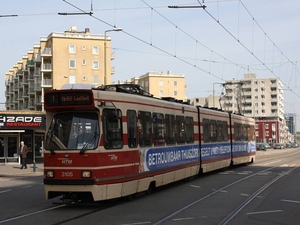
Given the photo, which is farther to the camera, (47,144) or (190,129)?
(190,129)

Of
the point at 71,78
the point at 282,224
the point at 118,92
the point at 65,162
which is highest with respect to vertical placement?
the point at 71,78

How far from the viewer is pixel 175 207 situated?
537 inches

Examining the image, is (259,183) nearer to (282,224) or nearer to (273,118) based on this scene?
(282,224)

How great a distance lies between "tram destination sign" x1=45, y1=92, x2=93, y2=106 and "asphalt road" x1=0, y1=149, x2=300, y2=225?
275 cm

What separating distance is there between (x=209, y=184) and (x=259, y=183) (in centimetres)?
206

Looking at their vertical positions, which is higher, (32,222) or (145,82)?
(145,82)

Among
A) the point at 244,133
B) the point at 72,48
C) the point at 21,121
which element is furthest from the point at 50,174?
the point at 72,48

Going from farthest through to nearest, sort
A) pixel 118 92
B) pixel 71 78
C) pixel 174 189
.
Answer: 1. pixel 71 78
2. pixel 174 189
3. pixel 118 92

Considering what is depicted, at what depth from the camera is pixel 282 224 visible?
35.8ft

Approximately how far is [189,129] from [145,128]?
17.6 feet

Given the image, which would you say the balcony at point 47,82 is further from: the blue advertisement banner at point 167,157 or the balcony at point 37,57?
the blue advertisement banner at point 167,157

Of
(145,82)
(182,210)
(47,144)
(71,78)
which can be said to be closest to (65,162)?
(47,144)

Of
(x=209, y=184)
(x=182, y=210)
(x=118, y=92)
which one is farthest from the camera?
(x=209, y=184)

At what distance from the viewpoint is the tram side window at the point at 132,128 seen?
14.8 meters
